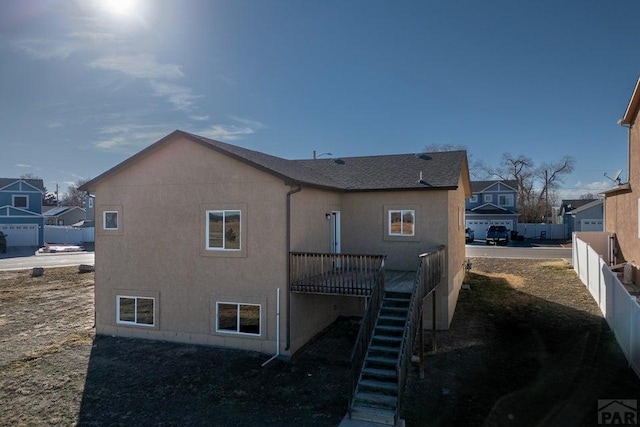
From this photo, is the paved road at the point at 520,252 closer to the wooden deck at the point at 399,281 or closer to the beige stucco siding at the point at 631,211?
the beige stucco siding at the point at 631,211

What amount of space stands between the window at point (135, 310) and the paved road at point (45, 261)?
2079 cm

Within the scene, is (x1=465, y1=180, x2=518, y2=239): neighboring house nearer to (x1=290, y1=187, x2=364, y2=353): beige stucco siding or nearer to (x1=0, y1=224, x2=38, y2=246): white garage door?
(x1=290, y1=187, x2=364, y2=353): beige stucco siding

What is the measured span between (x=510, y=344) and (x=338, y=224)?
748cm

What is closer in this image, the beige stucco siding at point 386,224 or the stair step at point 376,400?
the stair step at point 376,400

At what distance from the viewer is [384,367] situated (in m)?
9.40

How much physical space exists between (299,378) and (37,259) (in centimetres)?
3400

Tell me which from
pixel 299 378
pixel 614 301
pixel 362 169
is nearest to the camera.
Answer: pixel 299 378

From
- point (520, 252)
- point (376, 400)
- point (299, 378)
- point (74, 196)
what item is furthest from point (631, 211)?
point (74, 196)

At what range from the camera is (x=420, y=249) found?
14.8 metres

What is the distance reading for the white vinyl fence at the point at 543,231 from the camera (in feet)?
156

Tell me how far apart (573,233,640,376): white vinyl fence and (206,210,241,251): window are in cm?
1122

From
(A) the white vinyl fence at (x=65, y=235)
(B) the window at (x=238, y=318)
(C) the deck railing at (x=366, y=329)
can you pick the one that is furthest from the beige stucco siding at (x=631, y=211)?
(A) the white vinyl fence at (x=65, y=235)

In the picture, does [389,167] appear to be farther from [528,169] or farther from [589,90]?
[528,169]

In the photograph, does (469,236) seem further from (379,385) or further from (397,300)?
(379,385)
